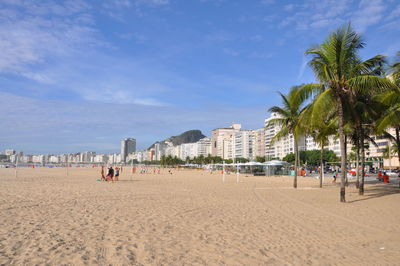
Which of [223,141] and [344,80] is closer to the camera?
[344,80]

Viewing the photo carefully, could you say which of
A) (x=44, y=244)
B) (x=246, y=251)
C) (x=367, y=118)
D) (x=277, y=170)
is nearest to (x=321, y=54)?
(x=367, y=118)

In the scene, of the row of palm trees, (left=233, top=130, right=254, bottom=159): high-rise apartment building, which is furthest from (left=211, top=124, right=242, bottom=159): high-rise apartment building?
the row of palm trees

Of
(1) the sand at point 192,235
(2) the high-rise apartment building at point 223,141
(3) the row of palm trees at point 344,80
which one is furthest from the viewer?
(2) the high-rise apartment building at point 223,141

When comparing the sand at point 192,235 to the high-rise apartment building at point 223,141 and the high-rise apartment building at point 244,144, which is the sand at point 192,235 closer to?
the high-rise apartment building at point 244,144

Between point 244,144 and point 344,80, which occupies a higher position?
point 244,144

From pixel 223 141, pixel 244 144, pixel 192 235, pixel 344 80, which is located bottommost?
pixel 192 235

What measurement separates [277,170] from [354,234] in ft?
125

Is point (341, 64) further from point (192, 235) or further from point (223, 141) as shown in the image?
point (223, 141)

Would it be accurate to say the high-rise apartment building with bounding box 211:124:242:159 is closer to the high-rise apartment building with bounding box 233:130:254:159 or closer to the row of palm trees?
the high-rise apartment building with bounding box 233:130:254:159

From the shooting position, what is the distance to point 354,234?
21.7ft

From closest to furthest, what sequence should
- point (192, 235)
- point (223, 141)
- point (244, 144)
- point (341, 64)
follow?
point (192, 235)
point (341, 64)
point (244, 144)
point (223, 141)

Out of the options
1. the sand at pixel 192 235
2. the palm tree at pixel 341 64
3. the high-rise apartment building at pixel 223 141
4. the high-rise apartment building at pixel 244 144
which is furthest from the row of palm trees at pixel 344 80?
the high-rise apartment building at pixel 223 141

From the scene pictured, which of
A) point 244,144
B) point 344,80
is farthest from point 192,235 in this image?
point 244,144

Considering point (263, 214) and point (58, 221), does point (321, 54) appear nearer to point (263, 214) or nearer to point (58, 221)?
point (263, 214)
